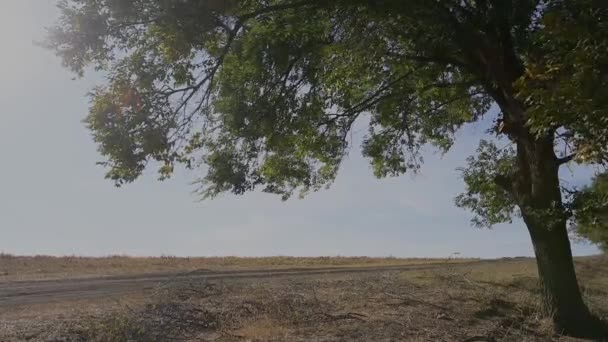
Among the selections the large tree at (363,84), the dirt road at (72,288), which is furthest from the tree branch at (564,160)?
the dirt road at (72,288)

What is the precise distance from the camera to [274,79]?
41.9 ft

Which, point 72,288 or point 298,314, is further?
point 72,288

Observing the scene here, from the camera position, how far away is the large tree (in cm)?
810

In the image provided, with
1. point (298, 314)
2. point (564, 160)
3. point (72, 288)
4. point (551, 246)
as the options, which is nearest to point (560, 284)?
point (551, 246)

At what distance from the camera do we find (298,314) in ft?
36.7

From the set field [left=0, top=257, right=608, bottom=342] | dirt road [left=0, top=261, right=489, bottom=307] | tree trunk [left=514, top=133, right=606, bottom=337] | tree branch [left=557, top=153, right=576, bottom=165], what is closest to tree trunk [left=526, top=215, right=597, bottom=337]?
tree trunk [left=514, top=133, right=606, bottom=337]

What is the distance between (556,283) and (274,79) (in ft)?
22.1

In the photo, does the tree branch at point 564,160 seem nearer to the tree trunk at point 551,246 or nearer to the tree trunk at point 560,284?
the tree trunk at point 551,246

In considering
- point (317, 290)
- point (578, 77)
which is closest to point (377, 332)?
point (317, 290)

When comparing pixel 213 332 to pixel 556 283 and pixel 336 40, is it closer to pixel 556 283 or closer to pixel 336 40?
pixel 336 40

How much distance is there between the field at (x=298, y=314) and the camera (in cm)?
943

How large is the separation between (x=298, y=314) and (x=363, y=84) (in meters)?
5.81

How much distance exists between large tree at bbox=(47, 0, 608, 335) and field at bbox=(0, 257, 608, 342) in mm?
1645

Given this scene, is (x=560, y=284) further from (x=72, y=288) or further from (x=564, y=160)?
(x=72, y=288)
